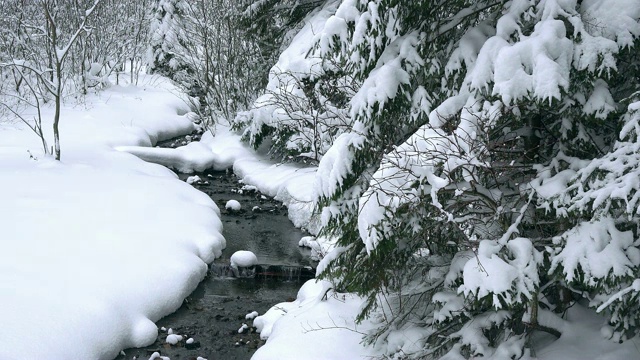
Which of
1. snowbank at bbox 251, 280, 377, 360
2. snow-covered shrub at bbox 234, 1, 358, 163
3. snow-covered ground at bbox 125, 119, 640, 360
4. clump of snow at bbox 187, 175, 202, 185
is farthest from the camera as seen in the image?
clump of snow at bbox 187, 175, 202, 185

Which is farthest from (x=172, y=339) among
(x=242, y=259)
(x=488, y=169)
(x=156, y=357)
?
(x=488, y=169)

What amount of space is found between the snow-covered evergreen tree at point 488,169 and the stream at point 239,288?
7.47ft

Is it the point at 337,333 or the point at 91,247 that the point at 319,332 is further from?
the point at 91,247

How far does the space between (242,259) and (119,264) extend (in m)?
1.91

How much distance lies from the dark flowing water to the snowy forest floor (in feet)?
0.65

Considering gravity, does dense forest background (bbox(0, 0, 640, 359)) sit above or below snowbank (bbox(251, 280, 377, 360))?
above

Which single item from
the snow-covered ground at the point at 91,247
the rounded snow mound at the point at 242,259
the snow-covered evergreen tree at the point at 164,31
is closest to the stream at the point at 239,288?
the rounded snow mound at the point at 242,259

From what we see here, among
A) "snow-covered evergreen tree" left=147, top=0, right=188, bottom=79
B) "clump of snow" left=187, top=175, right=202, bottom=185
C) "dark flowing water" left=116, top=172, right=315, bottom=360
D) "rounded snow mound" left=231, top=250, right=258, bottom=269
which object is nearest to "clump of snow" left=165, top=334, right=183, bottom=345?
"dark flowing water" left=116, top=172, right=315, bottom=360

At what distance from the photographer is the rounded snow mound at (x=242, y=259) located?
29.9ft

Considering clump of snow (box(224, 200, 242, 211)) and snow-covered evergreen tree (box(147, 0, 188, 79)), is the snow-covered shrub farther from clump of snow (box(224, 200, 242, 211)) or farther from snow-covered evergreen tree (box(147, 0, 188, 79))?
snow-covered evergreen tree (box(147, 0, 188, 79))

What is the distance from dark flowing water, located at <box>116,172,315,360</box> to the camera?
7023 millimetres

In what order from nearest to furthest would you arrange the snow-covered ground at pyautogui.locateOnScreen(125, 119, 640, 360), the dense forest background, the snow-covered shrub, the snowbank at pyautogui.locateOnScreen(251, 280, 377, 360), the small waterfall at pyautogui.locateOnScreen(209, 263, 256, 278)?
the dense forest background
the snow-covered ground at pyautogui.locateOnScreen(125, 119, 640, 360)
the snowbank at pyautogui.locateOnScreen(251, 280, 377, 360)
the small waterfall at pyautogui.locateOnScreen(209, 263, 256, 278)
the snow-covered shrub

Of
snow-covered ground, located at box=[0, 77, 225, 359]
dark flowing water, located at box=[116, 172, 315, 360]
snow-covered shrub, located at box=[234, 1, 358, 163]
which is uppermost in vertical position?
snow-covered shrub, located at box=[234, 1, 358, 163]

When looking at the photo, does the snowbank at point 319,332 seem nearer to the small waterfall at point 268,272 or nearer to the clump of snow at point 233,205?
the small waterfall at point 268,272
